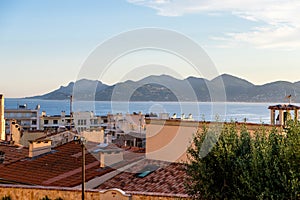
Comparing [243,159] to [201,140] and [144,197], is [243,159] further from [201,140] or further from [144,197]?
[144,197]

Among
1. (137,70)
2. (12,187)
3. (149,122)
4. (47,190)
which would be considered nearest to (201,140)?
(47,190)

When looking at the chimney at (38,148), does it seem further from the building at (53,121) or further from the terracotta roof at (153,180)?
the building at (53,121)

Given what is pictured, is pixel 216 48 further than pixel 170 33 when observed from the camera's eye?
Yes

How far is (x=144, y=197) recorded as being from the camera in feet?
30.7

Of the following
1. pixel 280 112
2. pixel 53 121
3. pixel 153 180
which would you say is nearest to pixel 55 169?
pixel 153 180

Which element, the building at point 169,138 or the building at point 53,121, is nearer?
the building at point 169,138

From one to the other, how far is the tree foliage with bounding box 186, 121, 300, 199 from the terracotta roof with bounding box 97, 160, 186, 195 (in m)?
2.96

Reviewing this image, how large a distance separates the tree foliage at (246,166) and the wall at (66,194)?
1081 millimetres

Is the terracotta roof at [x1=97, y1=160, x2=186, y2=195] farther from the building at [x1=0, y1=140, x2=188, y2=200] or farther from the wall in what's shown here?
the wall

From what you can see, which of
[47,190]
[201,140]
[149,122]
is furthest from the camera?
[149,122]

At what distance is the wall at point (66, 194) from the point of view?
30.6ft

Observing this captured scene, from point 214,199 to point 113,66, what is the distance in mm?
8345

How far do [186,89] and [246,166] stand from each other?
9683mm

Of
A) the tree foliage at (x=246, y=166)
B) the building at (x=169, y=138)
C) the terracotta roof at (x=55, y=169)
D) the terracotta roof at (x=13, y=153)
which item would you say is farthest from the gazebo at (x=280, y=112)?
the terracotta roof at (x=13, y=153)
